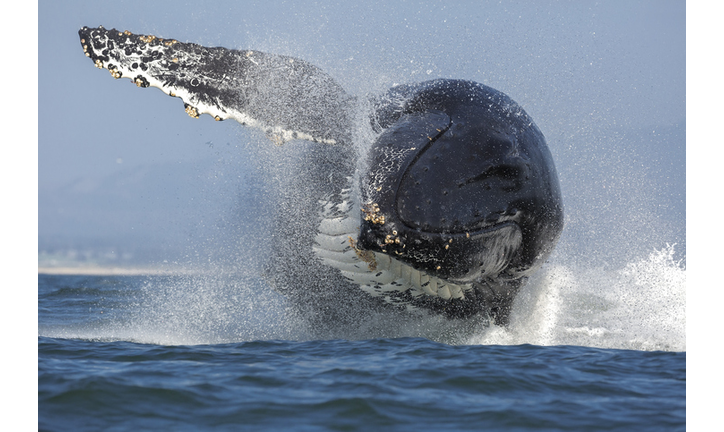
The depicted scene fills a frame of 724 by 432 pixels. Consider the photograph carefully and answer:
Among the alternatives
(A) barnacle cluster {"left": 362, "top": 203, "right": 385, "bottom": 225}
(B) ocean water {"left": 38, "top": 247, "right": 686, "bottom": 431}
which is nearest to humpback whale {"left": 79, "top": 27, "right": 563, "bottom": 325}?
(A) barnacle cluster {"left": 362, "top": 203, "right": 385, "bottom": 225}

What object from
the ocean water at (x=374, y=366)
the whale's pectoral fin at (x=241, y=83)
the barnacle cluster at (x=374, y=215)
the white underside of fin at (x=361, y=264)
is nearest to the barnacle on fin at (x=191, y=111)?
the whale's pectoral fin at (x=241, y=83)

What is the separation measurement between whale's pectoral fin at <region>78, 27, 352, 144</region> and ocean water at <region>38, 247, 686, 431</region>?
3.42 metres

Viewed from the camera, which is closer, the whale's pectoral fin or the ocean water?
the ocean water

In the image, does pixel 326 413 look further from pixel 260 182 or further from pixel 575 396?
pixel 260 182

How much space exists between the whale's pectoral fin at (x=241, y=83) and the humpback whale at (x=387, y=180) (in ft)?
0.06

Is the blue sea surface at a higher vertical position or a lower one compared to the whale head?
lower

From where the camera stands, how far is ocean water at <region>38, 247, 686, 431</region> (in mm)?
5602

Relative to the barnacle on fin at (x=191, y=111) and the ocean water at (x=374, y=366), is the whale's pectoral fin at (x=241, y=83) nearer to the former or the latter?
the barnacle on fin at (x=191, y=111)

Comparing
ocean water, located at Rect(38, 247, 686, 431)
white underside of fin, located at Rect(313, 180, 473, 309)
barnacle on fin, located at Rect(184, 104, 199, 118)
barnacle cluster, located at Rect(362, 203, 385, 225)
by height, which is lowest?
ocean water, located at Rect(38, 247, 686, 431)

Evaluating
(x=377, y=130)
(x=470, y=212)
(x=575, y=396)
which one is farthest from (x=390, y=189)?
(x=575, y=396)

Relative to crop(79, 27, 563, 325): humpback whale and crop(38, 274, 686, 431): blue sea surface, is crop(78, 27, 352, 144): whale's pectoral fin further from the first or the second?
crop(38, 274, 686, 431): blue sea surface

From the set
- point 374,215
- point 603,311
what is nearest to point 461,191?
point 374,215

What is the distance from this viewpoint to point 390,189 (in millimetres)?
6945

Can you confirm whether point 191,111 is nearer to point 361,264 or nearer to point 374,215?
point 361,264
